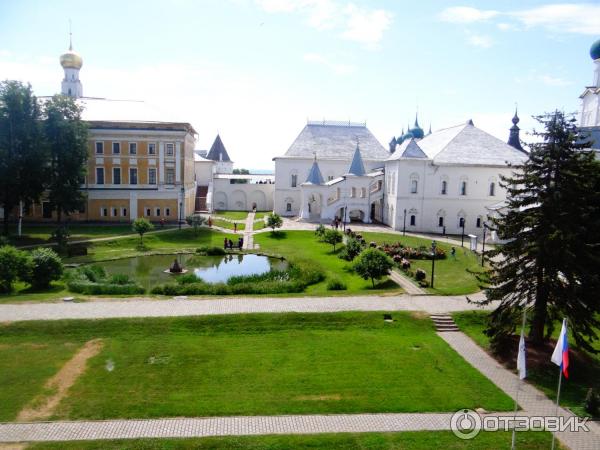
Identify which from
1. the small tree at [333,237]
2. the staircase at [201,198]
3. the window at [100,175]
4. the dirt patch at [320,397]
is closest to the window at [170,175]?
the window at [100,175]

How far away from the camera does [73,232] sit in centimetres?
4122

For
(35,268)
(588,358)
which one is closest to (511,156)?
(588,358)

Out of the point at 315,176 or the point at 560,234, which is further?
the point at 315,176

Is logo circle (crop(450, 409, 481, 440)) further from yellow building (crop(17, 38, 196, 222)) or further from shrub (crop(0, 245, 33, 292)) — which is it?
yellow building (crop(17, 38, 196, 222))

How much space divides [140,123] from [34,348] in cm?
3259

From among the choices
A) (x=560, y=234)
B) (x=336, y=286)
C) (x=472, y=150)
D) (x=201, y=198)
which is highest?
(x=472, y=150)

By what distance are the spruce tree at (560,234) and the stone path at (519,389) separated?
4.00 feet

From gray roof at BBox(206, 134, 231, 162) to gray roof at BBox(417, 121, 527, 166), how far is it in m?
36.6

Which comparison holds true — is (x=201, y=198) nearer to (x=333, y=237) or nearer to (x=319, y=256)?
(x=333, y=237)

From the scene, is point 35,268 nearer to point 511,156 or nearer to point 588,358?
point 588,358

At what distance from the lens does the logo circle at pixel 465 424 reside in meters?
12.7

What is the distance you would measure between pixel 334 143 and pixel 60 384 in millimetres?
47863

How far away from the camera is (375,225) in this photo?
1945 inches

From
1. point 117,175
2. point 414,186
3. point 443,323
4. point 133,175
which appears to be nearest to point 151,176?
point 133,175
